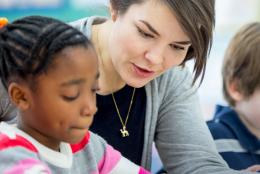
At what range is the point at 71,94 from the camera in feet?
2.18

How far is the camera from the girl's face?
66 cm

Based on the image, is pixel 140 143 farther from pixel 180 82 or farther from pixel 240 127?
pixel 240 127

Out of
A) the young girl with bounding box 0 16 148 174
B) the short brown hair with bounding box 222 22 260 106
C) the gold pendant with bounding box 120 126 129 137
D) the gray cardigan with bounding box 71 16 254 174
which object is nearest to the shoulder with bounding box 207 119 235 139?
the short brown hair with bounding box 222 22 260 106

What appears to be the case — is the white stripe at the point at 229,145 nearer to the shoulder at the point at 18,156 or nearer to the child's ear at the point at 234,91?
the child's ear at the point at 234,91

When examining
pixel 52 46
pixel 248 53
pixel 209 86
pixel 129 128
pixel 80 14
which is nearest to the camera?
pixel 52 46

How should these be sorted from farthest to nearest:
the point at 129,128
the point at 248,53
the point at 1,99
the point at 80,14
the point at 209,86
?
the point at 209,86
the point at 80,14
the point at 248,53
the point at 129,128
the point at 1,99

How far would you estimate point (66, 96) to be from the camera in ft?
2.18

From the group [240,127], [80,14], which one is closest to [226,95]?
[240,127]

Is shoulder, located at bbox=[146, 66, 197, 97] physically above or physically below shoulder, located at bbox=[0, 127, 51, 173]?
below

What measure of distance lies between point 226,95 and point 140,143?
50 cm

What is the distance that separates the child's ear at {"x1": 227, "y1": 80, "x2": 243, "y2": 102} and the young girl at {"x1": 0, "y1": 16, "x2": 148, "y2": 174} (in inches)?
36.7

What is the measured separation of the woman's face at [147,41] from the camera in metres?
0.96

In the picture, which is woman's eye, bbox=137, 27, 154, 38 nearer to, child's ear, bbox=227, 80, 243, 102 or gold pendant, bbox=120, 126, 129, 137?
gold pendant, bbox=120, 126, 129, 137

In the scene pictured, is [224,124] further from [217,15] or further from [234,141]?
[217,15]
